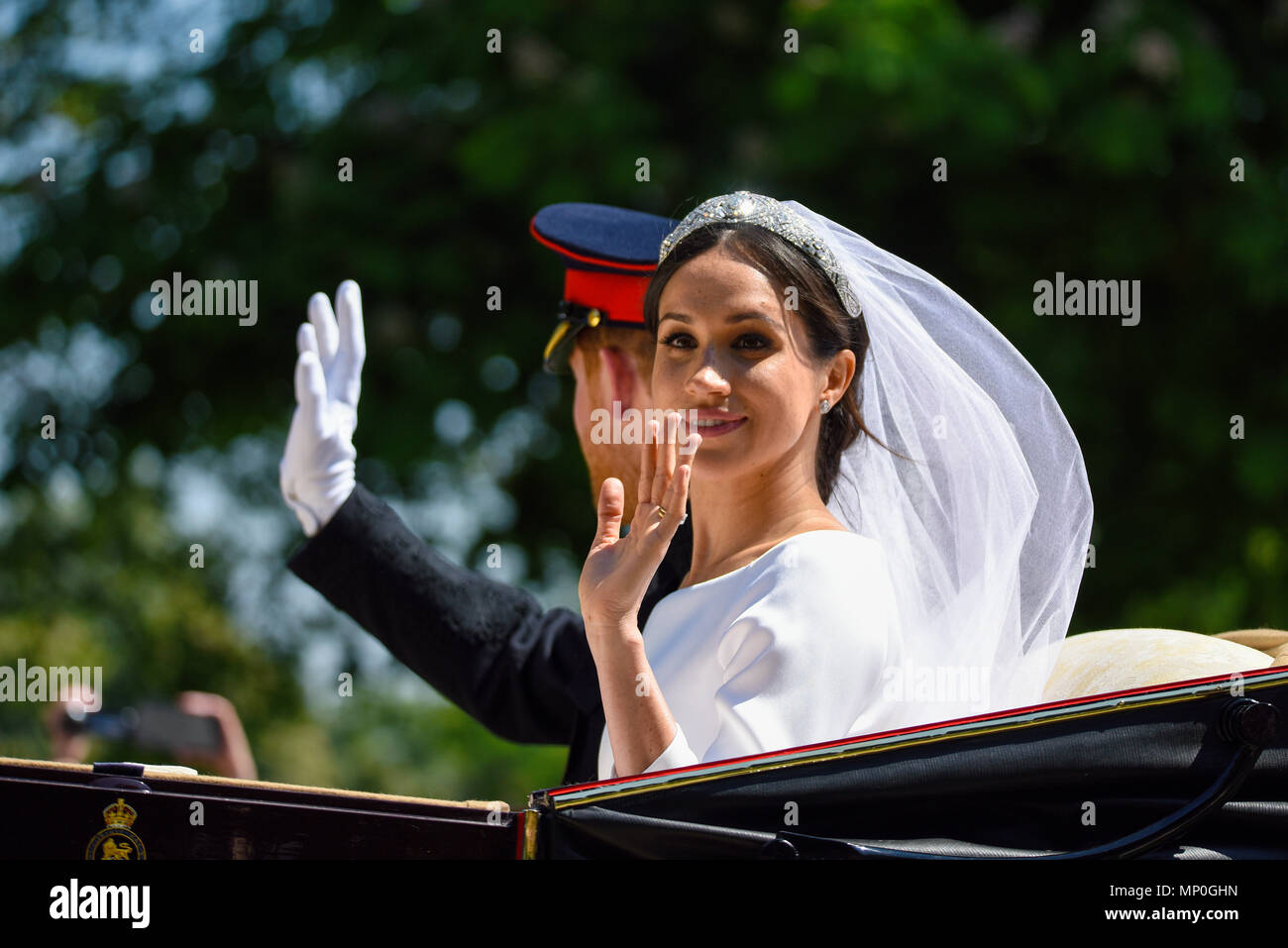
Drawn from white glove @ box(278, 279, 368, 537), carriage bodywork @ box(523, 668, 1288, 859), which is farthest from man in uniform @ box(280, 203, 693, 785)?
carriage bodywork @ box(523, 668, 1288, 859)

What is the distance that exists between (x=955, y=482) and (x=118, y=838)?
137cm

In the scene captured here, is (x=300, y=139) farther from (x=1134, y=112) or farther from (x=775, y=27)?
(x=1134, y=112)

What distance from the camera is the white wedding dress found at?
210 centimetres

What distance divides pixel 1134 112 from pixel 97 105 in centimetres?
435

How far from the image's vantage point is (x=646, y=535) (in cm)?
203

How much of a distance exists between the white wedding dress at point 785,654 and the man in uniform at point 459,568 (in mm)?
600

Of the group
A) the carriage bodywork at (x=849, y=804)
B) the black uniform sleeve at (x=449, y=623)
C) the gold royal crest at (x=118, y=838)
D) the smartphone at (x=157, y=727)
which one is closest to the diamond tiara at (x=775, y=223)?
the carriage bodywork at (x=849, y=804)

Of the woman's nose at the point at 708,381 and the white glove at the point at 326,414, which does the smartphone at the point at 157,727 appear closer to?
Answer: the white glove at the point at 326,414

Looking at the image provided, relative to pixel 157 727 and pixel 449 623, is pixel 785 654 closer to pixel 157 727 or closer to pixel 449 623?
pixel 449 623

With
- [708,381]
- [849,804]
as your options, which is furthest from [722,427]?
[849,804]

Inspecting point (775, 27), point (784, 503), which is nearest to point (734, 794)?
point (784, 503)

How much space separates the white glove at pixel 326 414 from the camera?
2.96 meters

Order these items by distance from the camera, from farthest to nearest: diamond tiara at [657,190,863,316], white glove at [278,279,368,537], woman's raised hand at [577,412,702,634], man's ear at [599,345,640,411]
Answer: man's ear at [599,345,640,411], white glove at [278,279,368,537], diamond tiara at [657,190,863,316], woman's raised hand at [577,412,702,634]

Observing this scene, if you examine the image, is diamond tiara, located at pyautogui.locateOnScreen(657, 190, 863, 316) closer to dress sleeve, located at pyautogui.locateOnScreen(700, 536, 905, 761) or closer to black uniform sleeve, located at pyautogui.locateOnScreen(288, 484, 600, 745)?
dress sleeve, located at pyautogui.locateOnScreen(700, 536, 905, 761)
